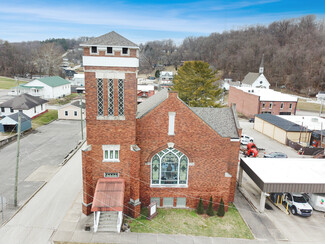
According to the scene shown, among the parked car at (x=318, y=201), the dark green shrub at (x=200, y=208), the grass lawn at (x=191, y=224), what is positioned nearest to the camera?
the grass lawn at (x=191, y=224)

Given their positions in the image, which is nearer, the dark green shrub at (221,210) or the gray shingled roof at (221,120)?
the dark green shrub at (221,210)

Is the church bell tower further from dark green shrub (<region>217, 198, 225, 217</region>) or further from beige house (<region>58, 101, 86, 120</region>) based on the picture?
beige house (<region>58, 101, 86, 120</region>)

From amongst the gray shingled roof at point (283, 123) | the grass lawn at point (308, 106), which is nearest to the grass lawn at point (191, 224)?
the gray shingled roof at point (283, 123)

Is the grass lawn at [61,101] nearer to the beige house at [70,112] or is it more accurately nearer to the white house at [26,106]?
the white house at [26,106]

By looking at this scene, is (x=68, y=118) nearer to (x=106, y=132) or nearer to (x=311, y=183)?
(x=106, y=132)

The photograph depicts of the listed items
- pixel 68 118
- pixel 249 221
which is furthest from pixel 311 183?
pixel 68 118

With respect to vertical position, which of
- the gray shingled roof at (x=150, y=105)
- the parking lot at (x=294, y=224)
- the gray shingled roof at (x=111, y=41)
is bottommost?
the parking lot at (x=294, y=224)

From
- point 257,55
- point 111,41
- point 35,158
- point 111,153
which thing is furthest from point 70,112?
point 257,55
